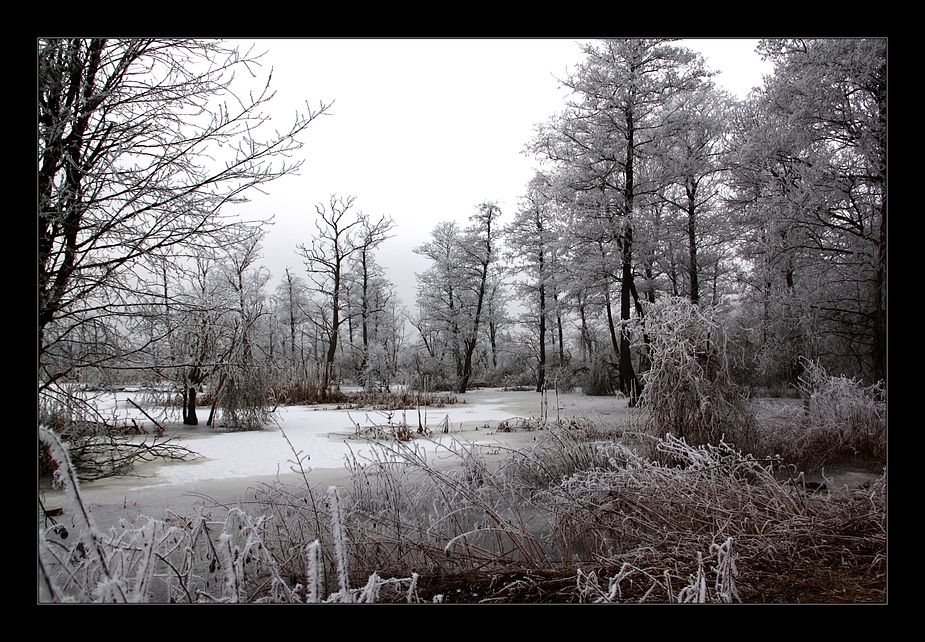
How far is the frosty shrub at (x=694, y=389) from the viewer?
294 centimetres

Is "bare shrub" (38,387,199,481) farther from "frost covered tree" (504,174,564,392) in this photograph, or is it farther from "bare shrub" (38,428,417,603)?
"frost covered tree" (504,174,564,392)

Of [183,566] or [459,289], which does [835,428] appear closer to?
[183,566]

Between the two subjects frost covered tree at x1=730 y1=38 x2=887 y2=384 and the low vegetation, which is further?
frost covered tree at x1=730 y1=38 x2=887 y2=384

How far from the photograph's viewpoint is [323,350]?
8945 mm

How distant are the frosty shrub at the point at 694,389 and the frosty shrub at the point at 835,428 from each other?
36cm

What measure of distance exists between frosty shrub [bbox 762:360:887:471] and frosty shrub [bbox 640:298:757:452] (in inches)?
14.1

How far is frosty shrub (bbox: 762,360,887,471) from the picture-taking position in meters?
2.98

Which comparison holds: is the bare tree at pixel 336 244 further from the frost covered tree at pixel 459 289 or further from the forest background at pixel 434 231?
the frost covered tree at pixel 459 289

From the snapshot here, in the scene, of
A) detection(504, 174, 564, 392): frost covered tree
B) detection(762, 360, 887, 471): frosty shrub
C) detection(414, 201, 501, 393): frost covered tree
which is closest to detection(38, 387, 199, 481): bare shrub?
detection(762, 360, 887, 471): frosty shrub
